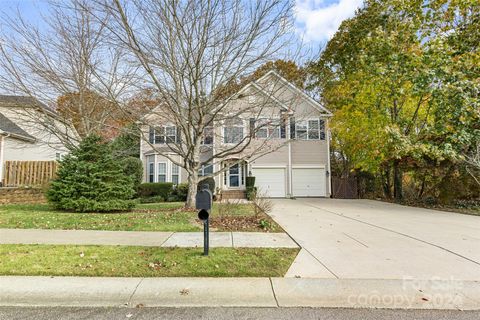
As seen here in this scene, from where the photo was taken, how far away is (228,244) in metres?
5.71

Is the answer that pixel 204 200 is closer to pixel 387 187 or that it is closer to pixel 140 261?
pixel 140 261

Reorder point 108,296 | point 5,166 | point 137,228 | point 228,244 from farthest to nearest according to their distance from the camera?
point 5,166 → point 137,228 → point 228,244 → point 108,296

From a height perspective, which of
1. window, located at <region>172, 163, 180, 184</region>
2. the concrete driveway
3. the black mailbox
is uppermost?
window, located at <region>172, 163, 180, 184</region>

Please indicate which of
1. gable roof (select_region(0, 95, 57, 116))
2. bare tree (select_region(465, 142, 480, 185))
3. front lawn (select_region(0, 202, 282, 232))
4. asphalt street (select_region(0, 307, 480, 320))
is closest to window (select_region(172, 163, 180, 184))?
gable roof (select_region(0, 95, 57, 116))

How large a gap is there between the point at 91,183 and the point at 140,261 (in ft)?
23.2

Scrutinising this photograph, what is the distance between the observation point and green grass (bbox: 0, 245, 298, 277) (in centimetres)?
416

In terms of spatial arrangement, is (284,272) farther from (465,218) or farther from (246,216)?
(465,218)

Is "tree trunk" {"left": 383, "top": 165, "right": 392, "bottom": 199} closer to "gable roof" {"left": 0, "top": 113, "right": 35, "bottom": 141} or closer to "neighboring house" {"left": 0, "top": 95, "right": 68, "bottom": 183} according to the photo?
"neighboring house" {"left": 0, "top": 95, "right": 68, "bottom": 183}

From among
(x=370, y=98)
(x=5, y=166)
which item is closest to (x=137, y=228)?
(x=5, y=166)

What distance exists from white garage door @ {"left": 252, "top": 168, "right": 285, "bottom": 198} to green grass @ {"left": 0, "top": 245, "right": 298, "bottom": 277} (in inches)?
551

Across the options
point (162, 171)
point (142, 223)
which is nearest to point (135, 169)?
point (162, 171)

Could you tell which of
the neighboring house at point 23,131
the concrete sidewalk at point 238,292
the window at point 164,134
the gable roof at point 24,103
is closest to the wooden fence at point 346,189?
the window at point 164,134

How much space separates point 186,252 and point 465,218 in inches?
403

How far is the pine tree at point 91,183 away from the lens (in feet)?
33.6
